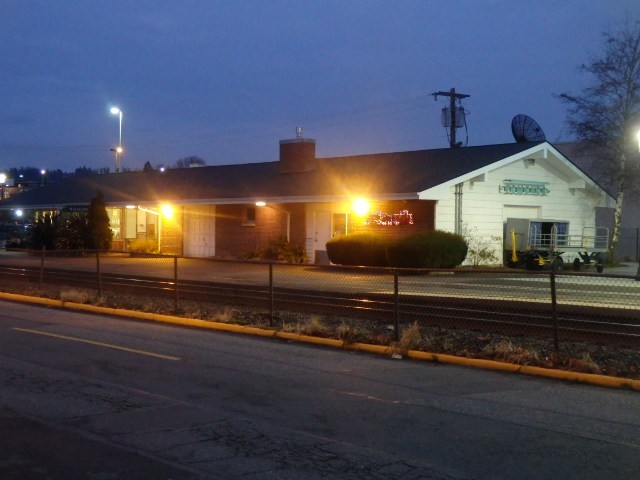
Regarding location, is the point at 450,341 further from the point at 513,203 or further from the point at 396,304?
the point at 513,203

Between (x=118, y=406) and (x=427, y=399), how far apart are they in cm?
364


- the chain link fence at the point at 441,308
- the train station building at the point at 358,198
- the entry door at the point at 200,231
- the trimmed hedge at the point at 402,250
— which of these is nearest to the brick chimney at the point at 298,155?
the train station building at the point at 358,198

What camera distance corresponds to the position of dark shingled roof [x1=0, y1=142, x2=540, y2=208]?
105 feet

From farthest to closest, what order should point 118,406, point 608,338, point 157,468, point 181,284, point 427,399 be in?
point 181,284, point 608,338, point 427,399, point 118,406, point 157,468

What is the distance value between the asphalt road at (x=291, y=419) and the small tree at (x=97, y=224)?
28152 mm

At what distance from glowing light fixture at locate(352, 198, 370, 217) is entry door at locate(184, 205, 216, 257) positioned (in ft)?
29.3

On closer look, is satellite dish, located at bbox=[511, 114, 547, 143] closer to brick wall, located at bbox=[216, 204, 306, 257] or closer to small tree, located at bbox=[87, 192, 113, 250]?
brick wall, located at bbox=[216, 204, 306, 257]

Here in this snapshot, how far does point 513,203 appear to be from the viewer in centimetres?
3409

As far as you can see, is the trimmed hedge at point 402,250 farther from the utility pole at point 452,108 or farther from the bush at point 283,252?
the utility pole at point 452,108

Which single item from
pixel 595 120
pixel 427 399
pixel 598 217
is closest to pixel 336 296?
pixel 427 399

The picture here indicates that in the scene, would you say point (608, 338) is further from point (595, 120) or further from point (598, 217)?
point (598, 217)

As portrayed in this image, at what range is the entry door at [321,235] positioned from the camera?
113 ft

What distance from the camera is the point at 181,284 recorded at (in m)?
Answer: 20.2

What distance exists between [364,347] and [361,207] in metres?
18.5
